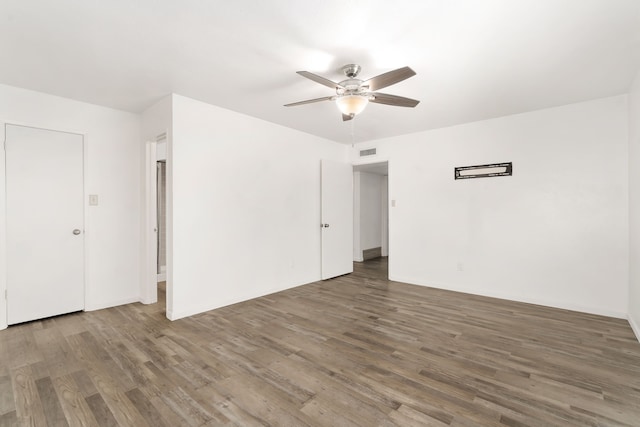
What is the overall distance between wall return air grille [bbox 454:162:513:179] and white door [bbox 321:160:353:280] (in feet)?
6.77

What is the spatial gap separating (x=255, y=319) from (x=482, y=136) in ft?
13.6

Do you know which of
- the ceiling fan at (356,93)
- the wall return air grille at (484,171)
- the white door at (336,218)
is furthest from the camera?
the white door at (336,218)

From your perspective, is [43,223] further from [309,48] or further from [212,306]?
[309,48]

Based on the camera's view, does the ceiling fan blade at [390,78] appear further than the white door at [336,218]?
No

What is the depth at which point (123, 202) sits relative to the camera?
396 cm

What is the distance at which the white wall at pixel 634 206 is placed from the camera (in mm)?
2915

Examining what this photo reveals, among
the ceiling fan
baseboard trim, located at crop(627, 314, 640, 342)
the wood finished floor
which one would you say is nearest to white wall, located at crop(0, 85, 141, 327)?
the wood finished floor

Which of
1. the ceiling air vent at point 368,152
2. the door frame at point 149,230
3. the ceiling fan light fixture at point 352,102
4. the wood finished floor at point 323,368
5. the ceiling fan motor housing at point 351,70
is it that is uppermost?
the ceiling fan motor housing at point 351,70

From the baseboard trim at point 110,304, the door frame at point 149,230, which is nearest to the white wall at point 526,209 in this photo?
the door frame at point 149,230

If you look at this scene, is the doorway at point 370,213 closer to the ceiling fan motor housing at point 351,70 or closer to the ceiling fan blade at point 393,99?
the ceiling fan blade at point 393,99

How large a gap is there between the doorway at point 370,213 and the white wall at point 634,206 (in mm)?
4224

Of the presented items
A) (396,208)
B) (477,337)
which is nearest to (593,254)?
(477,337)

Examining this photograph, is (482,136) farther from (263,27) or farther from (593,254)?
(263,27)

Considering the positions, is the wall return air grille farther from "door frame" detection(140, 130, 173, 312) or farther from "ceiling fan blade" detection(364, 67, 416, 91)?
"door frame" detection(140, 130, 173, 312)
